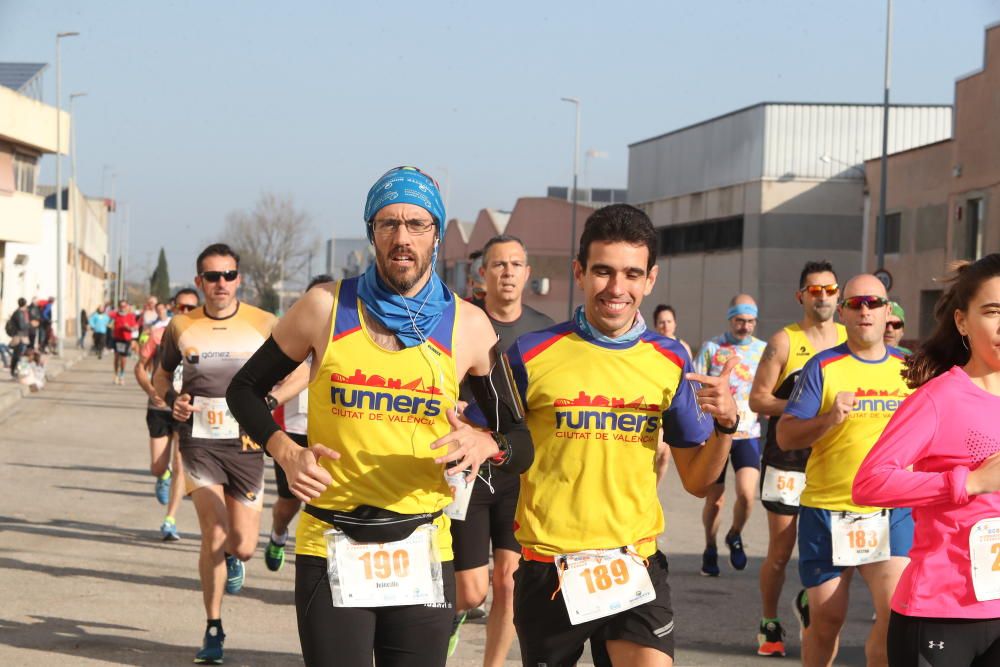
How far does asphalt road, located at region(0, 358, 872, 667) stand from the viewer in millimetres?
7840

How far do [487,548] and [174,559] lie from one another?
14.6ft

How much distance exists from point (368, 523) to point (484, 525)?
2.82 metres

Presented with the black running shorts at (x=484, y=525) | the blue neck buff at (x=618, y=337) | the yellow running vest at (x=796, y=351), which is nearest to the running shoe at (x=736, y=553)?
the yellow running vest at (x=796, y=351)

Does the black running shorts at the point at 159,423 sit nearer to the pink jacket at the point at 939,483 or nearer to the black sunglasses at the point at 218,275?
the black sunglasses at the point at 218,275

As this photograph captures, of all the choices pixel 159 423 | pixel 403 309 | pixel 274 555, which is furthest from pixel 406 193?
pixel 159 423

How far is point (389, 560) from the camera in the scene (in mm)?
4359

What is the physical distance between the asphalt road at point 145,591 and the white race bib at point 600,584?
3130mm

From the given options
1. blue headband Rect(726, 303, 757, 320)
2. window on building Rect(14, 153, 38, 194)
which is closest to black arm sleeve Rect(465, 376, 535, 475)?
blue headband Rect(726, 303, 757, 320)

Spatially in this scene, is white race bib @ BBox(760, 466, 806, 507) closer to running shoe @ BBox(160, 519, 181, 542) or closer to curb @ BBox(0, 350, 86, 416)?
running shoe @ BBox(160, 519, 181, 542)

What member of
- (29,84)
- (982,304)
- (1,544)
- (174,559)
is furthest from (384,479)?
(29,84)

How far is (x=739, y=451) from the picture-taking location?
11.2 metres

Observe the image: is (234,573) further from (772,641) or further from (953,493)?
(953,493)

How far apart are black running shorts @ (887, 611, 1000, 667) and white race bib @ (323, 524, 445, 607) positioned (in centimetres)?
142

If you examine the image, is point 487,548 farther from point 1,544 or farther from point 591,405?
point 1,544
